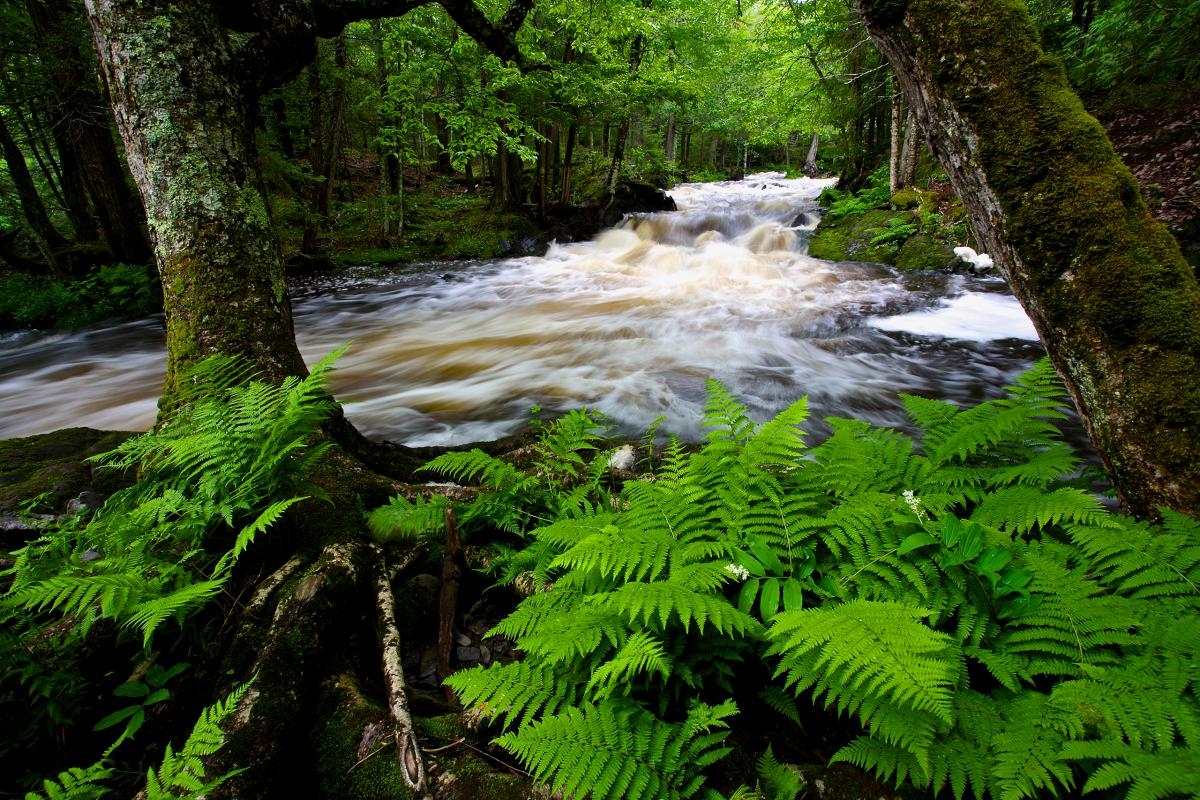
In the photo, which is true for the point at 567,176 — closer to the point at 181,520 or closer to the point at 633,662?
the point at 181,520

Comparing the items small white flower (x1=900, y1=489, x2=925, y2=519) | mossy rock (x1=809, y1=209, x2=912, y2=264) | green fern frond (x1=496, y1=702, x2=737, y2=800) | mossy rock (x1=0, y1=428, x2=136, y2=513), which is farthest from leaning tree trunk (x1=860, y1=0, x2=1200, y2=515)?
mossy rock (x1=809, y1=209, x2=912, y2=264)

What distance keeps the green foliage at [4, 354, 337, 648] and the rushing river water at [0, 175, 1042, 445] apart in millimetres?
3077

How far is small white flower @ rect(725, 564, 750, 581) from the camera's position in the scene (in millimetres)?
1851

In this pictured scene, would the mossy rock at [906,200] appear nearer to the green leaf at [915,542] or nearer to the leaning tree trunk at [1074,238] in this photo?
the leaning tree trunk at [1074,238]

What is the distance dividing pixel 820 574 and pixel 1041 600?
710 mm

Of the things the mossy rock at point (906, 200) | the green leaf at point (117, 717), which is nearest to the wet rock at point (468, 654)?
the green leaf at point (117, 717)

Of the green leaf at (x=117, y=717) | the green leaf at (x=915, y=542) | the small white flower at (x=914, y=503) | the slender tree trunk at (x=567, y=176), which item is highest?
the slender tree trunk at (x=567, y=176)

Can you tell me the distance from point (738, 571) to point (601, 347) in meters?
6.83

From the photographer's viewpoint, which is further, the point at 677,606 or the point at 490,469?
the point at 490,469

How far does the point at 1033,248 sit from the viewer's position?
2543mm

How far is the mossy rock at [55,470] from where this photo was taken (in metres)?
2.99

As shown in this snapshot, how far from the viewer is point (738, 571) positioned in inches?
74.0

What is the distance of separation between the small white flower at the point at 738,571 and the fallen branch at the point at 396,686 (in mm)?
1227

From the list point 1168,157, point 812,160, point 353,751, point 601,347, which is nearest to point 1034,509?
point 353,751
